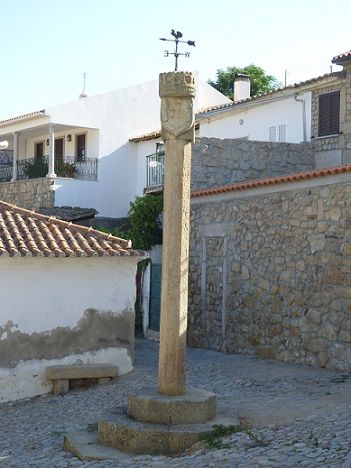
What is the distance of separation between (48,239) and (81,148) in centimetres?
1485

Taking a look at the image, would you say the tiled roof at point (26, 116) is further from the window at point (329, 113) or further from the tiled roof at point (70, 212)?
the window at point (329, 113)

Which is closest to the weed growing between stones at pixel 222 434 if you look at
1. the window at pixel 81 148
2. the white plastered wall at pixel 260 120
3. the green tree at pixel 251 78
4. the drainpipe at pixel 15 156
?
the white plastered wall at pixel 260 120

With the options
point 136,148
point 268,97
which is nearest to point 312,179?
point 268,97

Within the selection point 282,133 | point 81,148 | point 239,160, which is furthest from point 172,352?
point 81,148

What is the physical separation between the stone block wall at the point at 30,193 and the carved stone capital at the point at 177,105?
17.0m

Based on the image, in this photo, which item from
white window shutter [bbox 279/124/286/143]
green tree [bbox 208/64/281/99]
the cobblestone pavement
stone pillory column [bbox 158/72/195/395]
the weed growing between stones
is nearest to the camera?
the cobblestone pavement

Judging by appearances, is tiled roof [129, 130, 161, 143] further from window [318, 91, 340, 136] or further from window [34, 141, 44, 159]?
window [318, 91, 340, 136]

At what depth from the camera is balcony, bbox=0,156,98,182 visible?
2667 cm

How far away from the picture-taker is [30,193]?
1049 inches

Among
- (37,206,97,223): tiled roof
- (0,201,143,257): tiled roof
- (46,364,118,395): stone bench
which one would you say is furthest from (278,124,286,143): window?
(46,364,118,395): stone bench

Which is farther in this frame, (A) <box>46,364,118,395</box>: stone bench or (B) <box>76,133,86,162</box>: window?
(B) <box>76,133,86,162</box>: window

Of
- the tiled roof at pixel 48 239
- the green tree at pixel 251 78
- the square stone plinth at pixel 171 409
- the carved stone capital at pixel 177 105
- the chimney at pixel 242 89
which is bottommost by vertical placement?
the square stone plinth at pixel 171 409

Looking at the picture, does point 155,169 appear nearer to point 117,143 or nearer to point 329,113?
point 117,143

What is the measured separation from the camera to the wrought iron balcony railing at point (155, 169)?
23312 millimetres
